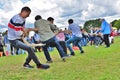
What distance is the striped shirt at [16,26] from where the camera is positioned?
10.5m

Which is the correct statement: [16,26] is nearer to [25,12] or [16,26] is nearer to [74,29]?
[25,12]

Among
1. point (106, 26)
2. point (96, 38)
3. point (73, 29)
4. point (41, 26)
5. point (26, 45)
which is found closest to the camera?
point (26, 45)

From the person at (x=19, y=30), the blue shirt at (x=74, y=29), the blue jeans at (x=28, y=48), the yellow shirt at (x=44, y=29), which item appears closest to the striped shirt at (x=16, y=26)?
the person at (x=19, y=30)

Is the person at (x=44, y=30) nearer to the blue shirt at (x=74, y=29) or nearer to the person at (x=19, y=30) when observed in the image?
the person at (x=19, y=30)

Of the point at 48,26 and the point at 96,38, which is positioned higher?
the point at 48,26

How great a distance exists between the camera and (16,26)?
10.6m

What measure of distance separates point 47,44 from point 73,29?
188 inches

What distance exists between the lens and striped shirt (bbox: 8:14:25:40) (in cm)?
1054

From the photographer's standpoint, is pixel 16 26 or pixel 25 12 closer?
pixel 25 12

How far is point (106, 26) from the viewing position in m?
22.9

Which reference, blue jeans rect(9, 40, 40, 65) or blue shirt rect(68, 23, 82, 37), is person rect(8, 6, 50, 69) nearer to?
blue jeans rect(9, 40, 40, 65)

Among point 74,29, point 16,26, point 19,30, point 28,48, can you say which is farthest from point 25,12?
point 74,29

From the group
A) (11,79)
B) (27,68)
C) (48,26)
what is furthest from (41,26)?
(11,79)

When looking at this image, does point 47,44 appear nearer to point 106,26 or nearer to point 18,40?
point 18,40
